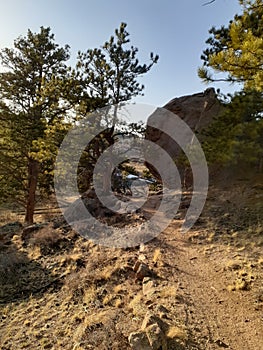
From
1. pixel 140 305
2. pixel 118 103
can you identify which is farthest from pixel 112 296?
pixel 118 103

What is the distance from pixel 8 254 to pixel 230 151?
901 cm

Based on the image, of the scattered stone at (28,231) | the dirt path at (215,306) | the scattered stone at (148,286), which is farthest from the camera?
the scattered stone at (28,231)

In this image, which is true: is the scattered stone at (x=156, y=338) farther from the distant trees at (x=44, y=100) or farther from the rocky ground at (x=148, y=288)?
the distant trees at (x=44, y=100)

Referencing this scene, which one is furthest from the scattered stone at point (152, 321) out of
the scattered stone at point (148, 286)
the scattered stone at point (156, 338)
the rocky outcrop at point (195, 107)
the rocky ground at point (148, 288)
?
the rocky outcrop at point (195, 107)

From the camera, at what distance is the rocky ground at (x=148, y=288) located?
13.1 feet

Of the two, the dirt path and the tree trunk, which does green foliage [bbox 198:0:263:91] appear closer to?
the dirt path

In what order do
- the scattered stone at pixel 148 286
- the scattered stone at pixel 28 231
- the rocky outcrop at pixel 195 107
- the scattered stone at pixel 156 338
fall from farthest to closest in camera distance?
the rocky outcrop at pixel 195 107 < the scattered stone at pixel 28 231 < the scattered stone at pixel 148 286 < the scattered stone at pixel 156 338

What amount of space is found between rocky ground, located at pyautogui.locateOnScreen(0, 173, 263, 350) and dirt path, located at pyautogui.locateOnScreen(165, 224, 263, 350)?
16 mm

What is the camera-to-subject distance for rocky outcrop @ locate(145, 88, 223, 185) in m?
14.2

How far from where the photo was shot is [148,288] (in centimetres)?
540

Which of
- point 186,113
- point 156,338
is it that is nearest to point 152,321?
point 156,338

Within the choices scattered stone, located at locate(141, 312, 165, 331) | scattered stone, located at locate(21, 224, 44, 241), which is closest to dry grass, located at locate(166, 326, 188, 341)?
scattered stone, located at locate(141, 312, 165, 331)

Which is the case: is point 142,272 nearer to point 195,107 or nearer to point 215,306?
point 215,306

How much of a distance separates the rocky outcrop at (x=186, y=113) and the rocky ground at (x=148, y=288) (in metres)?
5.35
